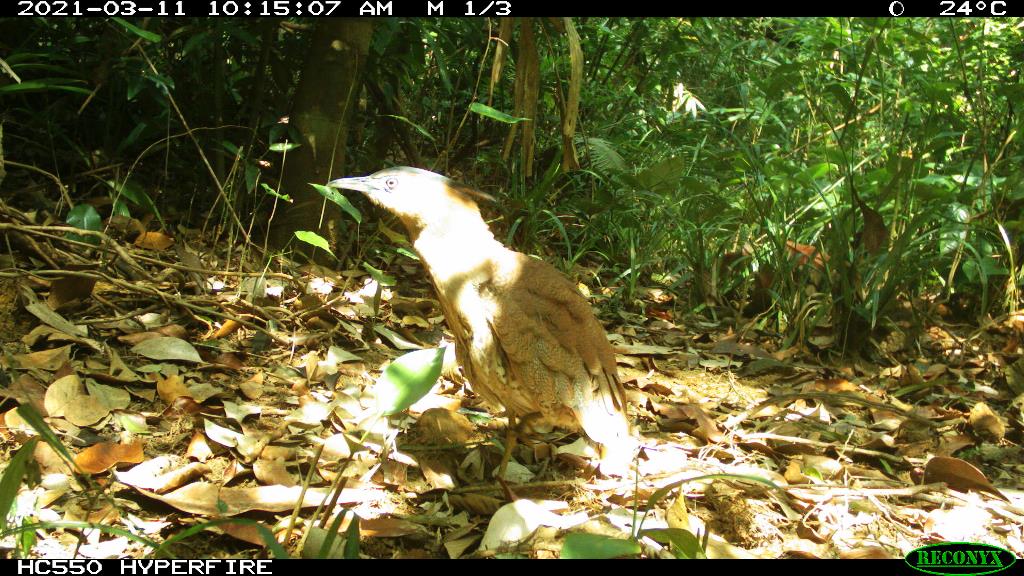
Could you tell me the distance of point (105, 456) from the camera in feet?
8.54

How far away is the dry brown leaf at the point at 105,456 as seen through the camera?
8.43 ft

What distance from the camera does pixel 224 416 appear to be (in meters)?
3.06

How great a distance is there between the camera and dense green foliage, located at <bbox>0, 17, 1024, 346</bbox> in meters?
4.07

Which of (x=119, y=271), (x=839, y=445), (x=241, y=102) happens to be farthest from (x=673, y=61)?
(x=119, y=271)

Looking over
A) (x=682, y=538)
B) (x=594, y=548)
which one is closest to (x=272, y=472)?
(x=594, y=548)

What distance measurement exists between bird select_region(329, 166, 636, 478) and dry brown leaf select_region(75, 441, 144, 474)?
1.15 m

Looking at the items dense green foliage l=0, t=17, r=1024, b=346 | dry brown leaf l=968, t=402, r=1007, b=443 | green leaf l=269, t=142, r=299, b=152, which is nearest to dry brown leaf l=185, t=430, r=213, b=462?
dense green foliage l=0, t=17, r=1024, b=346

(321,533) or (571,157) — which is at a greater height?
(571,157)

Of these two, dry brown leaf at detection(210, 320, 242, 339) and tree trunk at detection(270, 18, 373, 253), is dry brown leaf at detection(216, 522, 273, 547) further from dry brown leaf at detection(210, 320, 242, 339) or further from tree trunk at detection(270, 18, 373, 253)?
tree trunk at detection(270, 18, 373, 253)

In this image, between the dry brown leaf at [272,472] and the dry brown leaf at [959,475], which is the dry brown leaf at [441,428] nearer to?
the dry brown leaf at [272,472]

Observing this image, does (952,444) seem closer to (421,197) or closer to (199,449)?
(421,197)

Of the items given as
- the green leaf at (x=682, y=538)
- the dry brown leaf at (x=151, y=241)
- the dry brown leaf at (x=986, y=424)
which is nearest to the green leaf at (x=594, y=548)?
Answer: the green leaf at (x=682, y=538)
